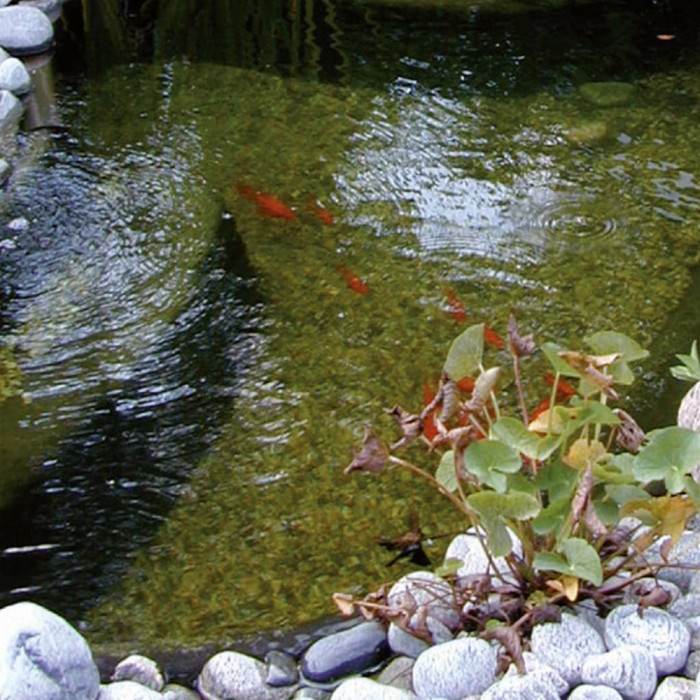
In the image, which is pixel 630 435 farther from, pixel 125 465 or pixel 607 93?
pixel 607 93

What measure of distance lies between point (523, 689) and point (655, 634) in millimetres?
312

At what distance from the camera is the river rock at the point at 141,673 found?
7.82 feet

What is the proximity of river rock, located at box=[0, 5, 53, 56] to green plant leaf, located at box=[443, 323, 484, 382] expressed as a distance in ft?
12.9

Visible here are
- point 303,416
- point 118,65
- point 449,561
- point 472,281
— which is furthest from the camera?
point 118,65

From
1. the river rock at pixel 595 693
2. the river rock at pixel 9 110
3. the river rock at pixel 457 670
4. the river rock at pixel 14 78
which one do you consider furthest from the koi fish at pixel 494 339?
the river rock at pixel 14 78

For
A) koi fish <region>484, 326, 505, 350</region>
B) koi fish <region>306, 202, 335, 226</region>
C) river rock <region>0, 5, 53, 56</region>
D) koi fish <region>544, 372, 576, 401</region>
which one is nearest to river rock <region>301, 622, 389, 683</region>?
koi fish <region>544, 372, 576, 401</region>

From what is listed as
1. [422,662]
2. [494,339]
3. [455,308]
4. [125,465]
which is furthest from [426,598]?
[455,308]

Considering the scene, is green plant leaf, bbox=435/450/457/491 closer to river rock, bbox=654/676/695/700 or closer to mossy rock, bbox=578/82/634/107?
river rock, bbox=654/676/695/700

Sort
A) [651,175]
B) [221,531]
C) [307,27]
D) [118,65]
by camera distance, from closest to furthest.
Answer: [221,531]
[651,175]
[118,65]
[307,27]

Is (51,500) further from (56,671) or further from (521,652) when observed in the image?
(521,652)

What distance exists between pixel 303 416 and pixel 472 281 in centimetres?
91

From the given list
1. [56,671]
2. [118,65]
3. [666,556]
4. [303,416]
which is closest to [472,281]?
[303,416]

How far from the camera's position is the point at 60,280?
3863mm

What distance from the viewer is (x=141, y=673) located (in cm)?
239
